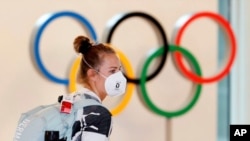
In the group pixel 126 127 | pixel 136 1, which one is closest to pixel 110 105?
pixel 126 127

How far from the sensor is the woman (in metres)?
1.95

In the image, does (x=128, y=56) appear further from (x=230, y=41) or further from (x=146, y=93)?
(x=230, y=41)

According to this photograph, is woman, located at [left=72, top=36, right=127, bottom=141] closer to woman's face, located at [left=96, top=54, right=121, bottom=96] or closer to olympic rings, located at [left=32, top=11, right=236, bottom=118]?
woman's face, located at [left=96, top=54, right=121, bottom=96]

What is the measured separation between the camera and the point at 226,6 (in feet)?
11.4

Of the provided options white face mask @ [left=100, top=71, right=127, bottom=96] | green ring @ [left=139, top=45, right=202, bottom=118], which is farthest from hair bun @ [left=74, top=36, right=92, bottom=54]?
green ring @ [left=139, top=45, right=202, bottom=118]

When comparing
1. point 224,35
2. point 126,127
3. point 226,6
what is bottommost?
point 126,127

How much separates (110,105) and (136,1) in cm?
60

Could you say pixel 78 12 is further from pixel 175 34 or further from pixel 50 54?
pixel 175 34

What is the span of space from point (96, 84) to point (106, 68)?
8 cm

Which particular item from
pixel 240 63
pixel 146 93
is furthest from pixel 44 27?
pixel 240 63

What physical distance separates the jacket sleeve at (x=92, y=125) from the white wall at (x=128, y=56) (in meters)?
0.86

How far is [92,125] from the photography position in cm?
194

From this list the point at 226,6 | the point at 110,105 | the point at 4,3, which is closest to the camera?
the point at 4,3

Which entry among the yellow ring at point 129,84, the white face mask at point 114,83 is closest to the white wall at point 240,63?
the yellow ring at point 129,84
